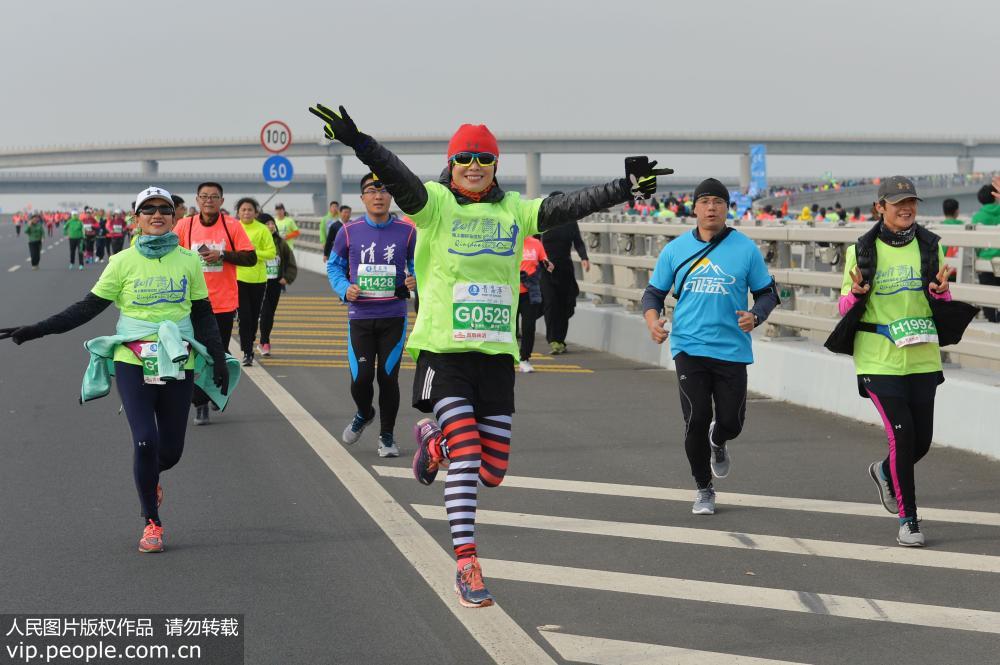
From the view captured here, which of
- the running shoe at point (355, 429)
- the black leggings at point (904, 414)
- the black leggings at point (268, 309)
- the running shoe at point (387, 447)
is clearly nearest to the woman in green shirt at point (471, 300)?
the black leggings at point (904, 414)

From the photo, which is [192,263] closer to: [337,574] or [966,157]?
[337,574]

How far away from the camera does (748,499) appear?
337 inches

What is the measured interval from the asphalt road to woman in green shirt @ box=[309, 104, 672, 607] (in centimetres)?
57

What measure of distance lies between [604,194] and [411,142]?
116 metres

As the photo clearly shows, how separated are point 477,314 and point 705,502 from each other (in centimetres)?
236

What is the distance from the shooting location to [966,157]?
137750 millimetres

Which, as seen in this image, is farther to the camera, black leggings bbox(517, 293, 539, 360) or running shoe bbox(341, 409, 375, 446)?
black leggings bbox(517, 293, 539, 360)

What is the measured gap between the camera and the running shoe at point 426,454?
6.64m

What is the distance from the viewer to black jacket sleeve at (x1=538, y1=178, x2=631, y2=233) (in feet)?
20.6

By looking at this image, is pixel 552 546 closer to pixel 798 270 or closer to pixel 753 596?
pixel 753 596

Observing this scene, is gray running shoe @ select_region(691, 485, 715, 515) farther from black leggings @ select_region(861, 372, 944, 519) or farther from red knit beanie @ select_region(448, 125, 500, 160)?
red knit beanie @ select_region(448, 125, 500, 160)

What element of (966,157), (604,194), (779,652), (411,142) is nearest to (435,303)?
(604,194)

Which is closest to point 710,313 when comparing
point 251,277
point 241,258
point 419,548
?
point 419,548

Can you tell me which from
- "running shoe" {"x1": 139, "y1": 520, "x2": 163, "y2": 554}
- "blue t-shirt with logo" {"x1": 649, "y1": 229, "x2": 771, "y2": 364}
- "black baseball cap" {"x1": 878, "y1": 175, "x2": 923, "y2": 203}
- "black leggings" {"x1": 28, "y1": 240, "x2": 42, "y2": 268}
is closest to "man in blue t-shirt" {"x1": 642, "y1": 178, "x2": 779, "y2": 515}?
"blue t-shirt with logo" {"x1": 649, "y1": 229, "x2": 771, "y2": 364}
